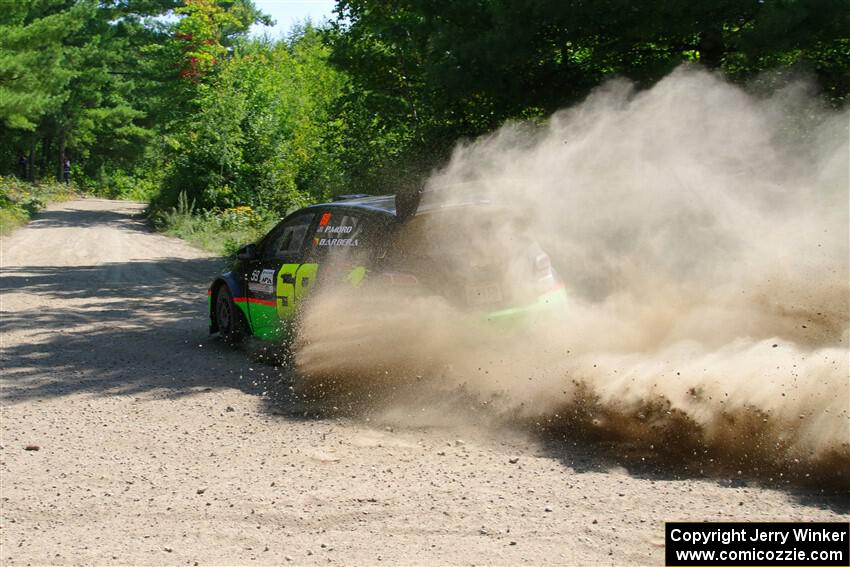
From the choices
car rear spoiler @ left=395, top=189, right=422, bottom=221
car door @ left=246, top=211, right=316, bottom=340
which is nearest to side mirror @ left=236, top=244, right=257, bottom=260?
car door @ left=246, top=211, right=316, bottom=340

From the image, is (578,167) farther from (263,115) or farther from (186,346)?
(263,115)

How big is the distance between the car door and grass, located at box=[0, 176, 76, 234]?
23.8 meters

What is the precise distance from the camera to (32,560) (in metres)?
4.55

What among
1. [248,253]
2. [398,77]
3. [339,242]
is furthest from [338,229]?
[398,77]

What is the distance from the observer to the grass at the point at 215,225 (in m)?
26.8

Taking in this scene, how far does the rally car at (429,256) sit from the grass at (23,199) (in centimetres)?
2503

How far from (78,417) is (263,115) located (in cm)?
2656

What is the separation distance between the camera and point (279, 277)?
9.02m

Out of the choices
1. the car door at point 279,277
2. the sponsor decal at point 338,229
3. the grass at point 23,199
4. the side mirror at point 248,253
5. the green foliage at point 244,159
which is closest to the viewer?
the sponsor decal at point 338,229

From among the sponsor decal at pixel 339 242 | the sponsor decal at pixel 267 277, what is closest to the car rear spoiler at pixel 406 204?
the sponsor decal at pixel 339 242

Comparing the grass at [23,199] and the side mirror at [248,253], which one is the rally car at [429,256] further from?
the grass at [23,199]

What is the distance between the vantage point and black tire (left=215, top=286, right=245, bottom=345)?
9.92m

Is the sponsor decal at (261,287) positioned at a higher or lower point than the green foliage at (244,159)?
lower

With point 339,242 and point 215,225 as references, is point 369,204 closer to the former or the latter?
point 339,242
